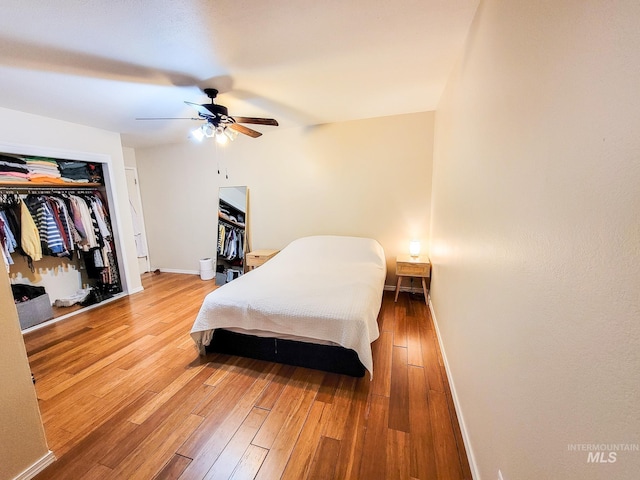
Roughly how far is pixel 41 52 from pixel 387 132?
3.21 m

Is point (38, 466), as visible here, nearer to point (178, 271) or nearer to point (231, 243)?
point (231, 243)

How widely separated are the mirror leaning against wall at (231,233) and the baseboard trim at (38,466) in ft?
9.47

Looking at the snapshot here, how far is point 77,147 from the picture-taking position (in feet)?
10.2

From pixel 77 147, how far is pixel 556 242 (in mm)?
4541

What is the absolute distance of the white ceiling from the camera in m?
1.39

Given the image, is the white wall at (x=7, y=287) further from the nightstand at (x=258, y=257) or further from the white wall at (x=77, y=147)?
the nightstand at (x=258, y=257)

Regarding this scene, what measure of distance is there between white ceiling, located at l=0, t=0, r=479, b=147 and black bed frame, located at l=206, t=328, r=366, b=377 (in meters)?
2.16

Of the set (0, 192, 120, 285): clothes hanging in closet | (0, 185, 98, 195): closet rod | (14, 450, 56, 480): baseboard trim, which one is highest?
(0, 185, 98, 195): closet rod

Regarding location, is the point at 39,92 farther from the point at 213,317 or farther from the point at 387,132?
the point at 387,132

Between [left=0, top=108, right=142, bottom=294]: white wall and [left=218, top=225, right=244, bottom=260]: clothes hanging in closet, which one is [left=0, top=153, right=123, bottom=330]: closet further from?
[left=218, top=225, right=244, bottom=260]: clothes hanging in closet

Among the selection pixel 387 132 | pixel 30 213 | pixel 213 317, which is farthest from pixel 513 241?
pixel 30 213

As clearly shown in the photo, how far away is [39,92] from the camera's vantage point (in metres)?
2.21

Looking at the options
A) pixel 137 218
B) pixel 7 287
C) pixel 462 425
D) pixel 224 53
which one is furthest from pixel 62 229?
pixel 462 425

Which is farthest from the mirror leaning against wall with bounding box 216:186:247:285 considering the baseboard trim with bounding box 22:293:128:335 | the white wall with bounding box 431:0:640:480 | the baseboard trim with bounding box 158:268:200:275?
the white wall with bounding box 431:0:640:480
